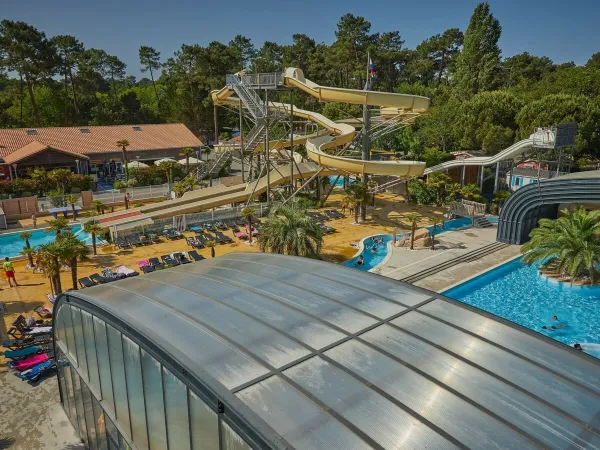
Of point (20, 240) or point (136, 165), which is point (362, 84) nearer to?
point (136, 165)

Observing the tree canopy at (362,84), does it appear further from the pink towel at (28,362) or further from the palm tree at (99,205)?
the pink towel at (28,362)

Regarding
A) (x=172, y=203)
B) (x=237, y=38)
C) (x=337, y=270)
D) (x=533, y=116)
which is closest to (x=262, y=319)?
(x=337, y=270)

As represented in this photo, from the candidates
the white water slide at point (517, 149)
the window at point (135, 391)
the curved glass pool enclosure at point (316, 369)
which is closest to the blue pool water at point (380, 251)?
the white water slide at point (517, 149)

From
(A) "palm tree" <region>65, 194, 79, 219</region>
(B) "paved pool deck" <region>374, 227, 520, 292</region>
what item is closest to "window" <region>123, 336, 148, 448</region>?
(B) "paved pool deck" <region>374, 227, 520, 292</region>

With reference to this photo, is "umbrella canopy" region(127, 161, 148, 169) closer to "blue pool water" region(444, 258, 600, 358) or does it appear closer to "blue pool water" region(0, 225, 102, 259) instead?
"blue pool water" region(0, 225, 102, 259)

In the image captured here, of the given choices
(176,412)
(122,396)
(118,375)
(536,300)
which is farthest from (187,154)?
(176,412)

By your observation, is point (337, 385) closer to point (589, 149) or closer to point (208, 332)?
point (208, 332)
